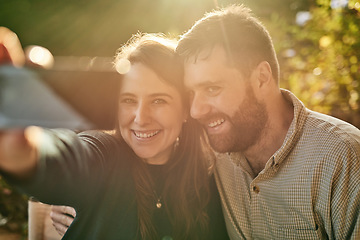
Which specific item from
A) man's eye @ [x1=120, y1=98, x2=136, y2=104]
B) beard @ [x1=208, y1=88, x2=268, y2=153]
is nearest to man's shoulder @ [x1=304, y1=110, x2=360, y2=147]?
beard @ [x1=208, y1=88, x2=268, y2=153]

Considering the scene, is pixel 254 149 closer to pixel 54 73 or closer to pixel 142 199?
pixel 142 199

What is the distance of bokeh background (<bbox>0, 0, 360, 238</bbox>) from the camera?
3705mm

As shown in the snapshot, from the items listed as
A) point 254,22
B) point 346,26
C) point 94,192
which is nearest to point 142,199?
point 94,192

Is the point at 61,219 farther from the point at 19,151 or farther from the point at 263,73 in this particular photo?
the point at 263,73

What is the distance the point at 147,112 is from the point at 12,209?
105 inches

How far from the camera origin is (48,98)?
3.22ft

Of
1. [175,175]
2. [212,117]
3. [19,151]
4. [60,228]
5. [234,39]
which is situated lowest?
[60,228]

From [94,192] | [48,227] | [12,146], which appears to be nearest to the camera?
[12,146]

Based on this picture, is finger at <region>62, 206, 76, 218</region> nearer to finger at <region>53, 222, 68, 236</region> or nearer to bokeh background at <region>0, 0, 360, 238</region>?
finger at <region>53, 222, 68, 236</region>

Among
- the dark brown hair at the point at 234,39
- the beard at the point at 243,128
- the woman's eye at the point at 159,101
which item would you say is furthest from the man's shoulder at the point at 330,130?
the woman's eye at the point at 159,101

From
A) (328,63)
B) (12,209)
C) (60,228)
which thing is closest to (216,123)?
(60,228)

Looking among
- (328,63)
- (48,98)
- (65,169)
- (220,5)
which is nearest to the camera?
(48,98)

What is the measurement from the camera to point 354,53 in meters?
3.67

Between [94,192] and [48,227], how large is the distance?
33.9 inches
